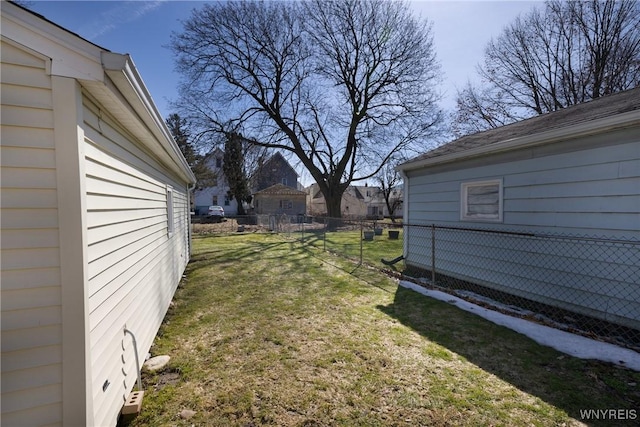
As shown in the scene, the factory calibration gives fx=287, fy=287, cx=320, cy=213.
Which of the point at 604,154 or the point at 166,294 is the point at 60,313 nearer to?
the point at 166,294

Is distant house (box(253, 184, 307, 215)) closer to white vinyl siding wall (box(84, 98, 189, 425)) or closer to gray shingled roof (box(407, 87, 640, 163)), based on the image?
gray shingled roof (box(407, 87, 640, 163))

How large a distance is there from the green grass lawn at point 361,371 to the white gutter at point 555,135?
293 cm

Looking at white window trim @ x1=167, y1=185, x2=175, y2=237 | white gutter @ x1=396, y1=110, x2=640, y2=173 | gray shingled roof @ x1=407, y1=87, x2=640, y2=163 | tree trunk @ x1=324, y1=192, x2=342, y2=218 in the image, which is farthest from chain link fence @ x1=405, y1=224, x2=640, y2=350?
tree trunk @ x1=324, y1=192, x2=342, y2=218

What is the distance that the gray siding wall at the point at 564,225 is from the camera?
12.1 feet

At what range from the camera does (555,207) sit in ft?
14.6

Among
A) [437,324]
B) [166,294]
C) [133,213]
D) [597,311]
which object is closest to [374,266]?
[437,324]

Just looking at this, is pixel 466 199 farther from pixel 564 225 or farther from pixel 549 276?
pixel 549 276

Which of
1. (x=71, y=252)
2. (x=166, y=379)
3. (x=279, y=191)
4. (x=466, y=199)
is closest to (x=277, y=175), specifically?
(x=279, y=191)

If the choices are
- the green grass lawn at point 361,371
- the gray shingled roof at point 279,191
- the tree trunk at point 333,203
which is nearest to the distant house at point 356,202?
the gray shingled roof at point 279,191

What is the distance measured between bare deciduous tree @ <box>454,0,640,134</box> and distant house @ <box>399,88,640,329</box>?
52.9 ft

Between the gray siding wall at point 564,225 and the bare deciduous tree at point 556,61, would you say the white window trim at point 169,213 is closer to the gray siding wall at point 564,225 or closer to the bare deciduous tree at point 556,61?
the gray siding wall at point 564,225

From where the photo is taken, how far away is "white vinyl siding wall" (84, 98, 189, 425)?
1915 millimetres

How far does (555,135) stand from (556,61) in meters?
19.4

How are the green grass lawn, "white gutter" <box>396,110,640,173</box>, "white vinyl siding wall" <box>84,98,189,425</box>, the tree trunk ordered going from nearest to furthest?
"white vinyl siding wall" <box>84,98,189,425</box>
the green grass lawn
"white gutter" <box>396,110,640,173</box>
the tree trunk
